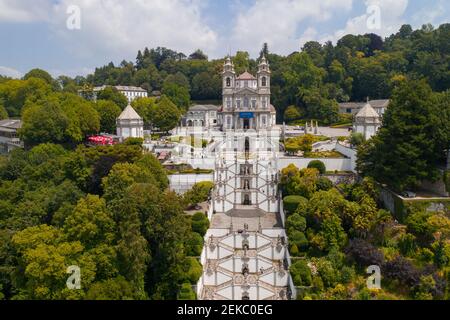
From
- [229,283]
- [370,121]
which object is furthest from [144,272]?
[370,121]

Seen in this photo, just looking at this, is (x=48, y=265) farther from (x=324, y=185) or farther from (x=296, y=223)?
(x=324, y=185)

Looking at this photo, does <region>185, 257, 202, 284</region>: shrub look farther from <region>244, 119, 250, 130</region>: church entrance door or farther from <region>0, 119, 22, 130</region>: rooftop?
<region>0, 119, 22, 130</region>: rooftop

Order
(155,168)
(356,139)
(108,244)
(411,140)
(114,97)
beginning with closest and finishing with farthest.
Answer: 1. (108,244)
2. (411,140)
3. (155,168)
4. (356,139)
5. (114,97)

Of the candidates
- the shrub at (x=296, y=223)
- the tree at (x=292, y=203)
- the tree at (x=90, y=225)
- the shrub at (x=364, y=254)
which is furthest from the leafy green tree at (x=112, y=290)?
the tree at (x=292, y=203)

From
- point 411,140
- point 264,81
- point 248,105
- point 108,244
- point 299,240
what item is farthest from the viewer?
point 248,105

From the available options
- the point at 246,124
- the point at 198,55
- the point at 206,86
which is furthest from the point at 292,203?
the point at 198,55

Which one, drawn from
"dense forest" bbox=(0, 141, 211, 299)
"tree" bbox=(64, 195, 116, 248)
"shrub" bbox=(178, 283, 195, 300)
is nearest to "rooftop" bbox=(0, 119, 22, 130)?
"dense forest" bbox=(0, 141, 211, 299)
